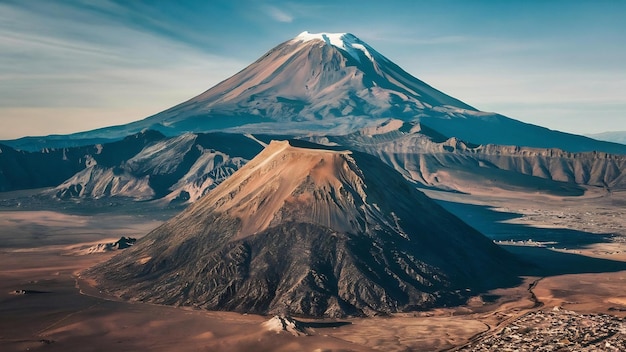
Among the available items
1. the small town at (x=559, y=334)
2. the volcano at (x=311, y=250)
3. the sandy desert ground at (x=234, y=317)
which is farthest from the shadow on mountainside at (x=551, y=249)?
the small town at (x=559, y=334)

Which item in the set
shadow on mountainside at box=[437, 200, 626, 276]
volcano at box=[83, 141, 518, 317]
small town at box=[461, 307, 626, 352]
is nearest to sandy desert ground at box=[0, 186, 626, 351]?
shadow on mountainside at box=[437, 200, 626, 276]

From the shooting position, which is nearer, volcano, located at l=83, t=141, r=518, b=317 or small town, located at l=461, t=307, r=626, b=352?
small town, located at l=461, t=307, r=626, b=352

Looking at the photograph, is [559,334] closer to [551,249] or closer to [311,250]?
[311,250]

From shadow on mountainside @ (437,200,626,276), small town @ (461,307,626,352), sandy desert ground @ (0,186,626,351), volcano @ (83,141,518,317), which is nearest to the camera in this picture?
small town @ (461,307,626,352)

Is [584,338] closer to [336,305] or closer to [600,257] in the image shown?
[336,305]

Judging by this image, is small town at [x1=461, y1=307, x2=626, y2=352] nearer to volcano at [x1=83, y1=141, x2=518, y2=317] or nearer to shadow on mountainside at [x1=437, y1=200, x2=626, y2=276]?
volcano at [x1=83, y1=141, x2=518, y2=317]
